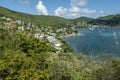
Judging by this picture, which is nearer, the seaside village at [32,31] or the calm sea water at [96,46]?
the seaside village at [32,31]

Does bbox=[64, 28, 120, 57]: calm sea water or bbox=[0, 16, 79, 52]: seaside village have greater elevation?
bbox=[0, 16, 79, 52]: seaside village

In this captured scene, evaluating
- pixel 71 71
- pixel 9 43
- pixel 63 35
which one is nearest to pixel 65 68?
pixel 71 71

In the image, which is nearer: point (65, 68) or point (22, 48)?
point (65, 68)

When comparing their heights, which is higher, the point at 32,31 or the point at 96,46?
the point at 32,31

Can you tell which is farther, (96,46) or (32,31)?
(96,46)

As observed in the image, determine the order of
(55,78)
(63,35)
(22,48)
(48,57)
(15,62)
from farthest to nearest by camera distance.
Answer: (63,35) < (22,48) < (48,57) < (55,78) < (15,62)

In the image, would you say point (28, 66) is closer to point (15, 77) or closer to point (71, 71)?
point (15, 77)

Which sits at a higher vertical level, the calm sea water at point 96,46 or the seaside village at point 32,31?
the seaside village at point 32,31

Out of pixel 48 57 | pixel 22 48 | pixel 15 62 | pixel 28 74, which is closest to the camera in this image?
pixel 28 74

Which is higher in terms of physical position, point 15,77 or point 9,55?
point 9,55

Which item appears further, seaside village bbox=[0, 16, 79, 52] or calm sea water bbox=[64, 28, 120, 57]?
calm sea water bbox=[64, 28, 120, 57]
